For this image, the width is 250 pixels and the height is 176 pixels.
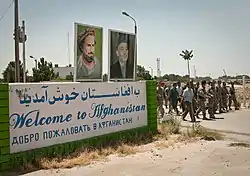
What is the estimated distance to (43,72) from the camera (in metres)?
50.0

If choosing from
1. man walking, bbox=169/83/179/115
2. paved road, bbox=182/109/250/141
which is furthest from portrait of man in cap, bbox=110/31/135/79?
man walking, bbox=169/83/179/115

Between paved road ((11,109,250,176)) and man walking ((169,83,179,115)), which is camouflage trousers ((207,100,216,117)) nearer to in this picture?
man walking ((169,83,179,115))

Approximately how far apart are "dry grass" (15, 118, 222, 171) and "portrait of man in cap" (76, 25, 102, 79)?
7.23ft

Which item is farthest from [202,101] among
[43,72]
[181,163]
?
[43,72]

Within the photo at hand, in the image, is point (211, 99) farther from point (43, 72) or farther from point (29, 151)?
point (43, 72)

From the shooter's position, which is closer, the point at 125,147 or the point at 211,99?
the point at 125,147

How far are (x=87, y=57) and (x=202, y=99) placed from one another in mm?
8778

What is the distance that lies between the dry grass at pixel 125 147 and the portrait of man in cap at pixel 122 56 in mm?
2202

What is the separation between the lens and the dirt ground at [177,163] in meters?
8.41

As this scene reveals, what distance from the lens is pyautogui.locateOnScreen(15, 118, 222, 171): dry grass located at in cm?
912

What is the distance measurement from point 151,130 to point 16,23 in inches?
377

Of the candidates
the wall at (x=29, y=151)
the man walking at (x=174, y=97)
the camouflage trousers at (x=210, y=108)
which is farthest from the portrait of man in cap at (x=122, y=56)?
the man walking at (x=174, y=97)

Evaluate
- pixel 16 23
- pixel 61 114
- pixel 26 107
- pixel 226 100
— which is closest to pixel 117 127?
pixel 61 114

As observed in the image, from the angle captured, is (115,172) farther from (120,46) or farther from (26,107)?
(120,46)
